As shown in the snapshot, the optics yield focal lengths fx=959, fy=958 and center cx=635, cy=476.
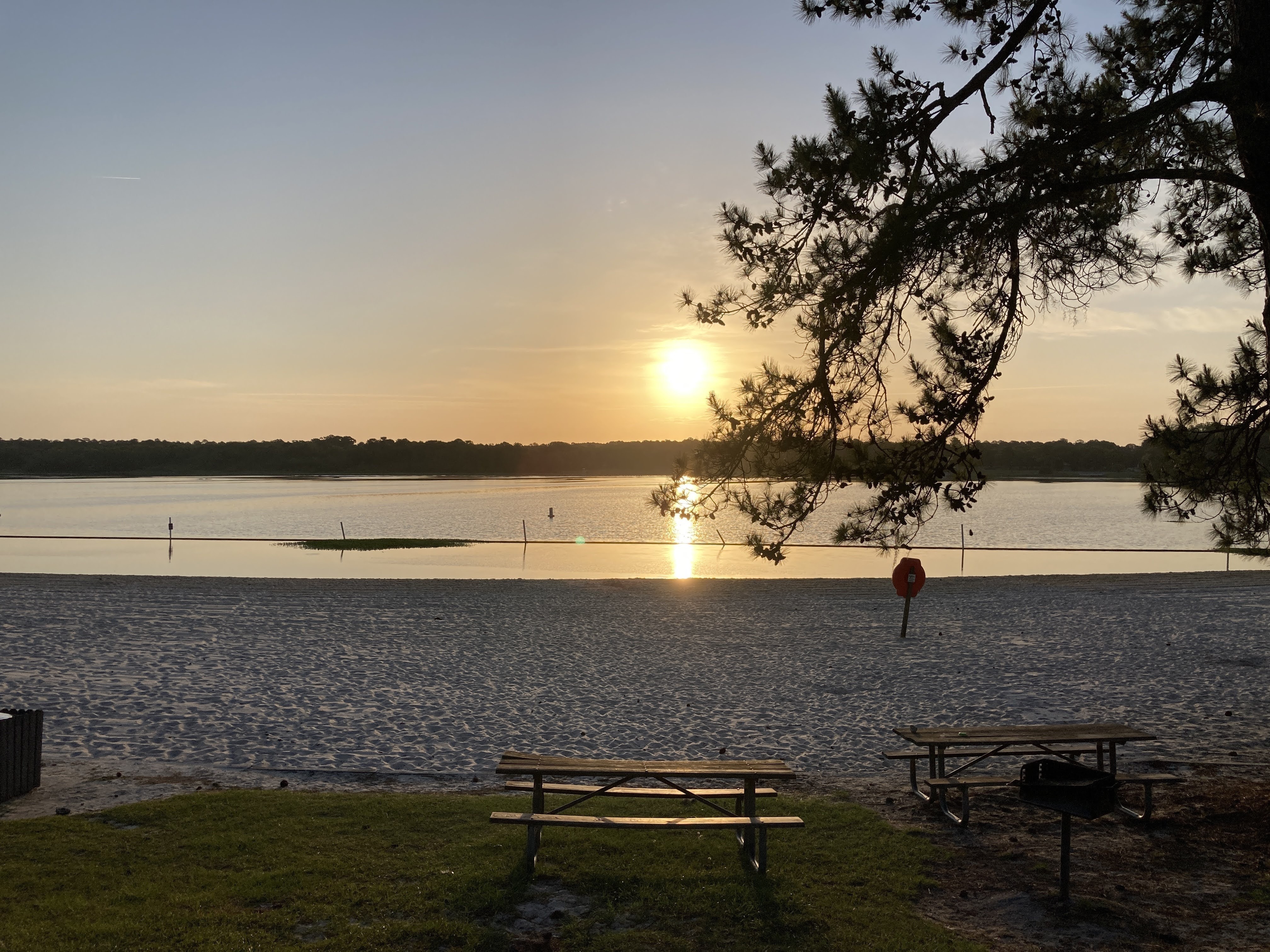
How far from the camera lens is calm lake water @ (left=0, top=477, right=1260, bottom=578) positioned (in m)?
31.4

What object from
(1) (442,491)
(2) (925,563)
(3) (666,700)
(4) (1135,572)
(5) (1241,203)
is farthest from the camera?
(1) (442,491)

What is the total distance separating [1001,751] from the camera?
7.58 m

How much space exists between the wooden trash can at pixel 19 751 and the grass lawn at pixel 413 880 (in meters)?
0.87

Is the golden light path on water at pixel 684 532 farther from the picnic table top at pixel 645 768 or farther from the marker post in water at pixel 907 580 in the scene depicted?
the marker post in water at pixel 907 580

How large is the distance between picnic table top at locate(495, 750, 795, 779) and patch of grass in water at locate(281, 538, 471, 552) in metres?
33.6

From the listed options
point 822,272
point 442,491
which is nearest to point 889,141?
point 822,272

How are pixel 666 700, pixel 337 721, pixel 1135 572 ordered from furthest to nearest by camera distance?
pixel 1135 572 → pixel 666 700 → pixel 337 721

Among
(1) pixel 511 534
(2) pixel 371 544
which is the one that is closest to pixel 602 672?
(2) pixel 371 544

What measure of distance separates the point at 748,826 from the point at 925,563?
2922cm

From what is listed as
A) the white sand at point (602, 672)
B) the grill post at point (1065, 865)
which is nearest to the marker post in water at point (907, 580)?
the white sand at point (602, 672)

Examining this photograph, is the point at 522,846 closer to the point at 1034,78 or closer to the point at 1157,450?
the point at 1157,450

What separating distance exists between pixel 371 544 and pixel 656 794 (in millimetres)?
36483

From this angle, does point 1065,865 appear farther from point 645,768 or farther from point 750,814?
point 645,768

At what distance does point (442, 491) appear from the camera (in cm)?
10906
